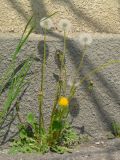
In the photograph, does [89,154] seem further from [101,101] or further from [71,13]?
[71,13]

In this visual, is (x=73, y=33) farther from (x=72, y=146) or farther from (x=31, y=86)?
(x=72, y=146)

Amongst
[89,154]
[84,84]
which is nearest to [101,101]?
[84,84]

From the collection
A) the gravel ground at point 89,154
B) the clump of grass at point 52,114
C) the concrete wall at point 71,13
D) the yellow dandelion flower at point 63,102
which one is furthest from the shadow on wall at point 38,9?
the gravel ground at point 89,154

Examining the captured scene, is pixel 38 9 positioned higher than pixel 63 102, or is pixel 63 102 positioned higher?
pixel 38 9

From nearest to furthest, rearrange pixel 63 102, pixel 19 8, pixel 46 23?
pixel 63 102 < pixel 46 23 < pixel 19 8

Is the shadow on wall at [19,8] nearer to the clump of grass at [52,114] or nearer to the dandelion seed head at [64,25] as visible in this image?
the clump of grass at [52,114]

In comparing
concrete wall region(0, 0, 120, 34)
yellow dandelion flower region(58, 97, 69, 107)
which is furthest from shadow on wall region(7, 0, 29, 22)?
yellow dandelion flower region(58, 97, 69, 107)
